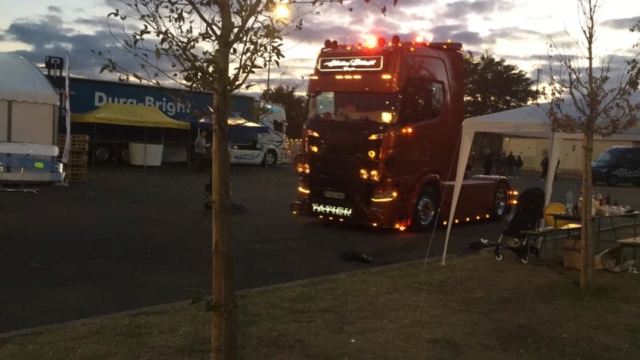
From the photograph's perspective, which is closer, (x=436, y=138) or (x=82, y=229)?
(x=82, y=229)

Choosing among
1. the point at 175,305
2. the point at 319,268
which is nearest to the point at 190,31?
the point at 175,305

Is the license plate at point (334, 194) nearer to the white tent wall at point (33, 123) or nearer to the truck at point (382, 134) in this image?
the truck at point (382, 134)

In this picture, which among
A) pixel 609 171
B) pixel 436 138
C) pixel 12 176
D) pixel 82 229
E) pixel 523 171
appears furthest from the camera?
pixel 523 171

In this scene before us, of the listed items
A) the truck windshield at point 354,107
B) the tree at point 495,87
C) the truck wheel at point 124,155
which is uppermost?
the tree at point 495,87

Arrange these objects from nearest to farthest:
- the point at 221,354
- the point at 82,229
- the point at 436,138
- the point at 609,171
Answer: the point at 221,354 < the point at 82,229 < the point at 436,138 < the point at 609,171

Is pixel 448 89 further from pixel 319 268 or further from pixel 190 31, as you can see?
pixel 190 31

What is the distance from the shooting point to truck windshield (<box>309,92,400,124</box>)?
40.7 ft

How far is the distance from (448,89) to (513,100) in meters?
47.4

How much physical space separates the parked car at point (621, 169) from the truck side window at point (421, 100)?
25056 mm

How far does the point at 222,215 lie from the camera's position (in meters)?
3.98

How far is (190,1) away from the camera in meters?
3.83

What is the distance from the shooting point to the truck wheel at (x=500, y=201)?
15.6 metres

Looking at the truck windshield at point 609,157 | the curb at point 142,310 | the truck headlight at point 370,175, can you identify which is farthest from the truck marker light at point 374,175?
the truck windshield at point 609,157

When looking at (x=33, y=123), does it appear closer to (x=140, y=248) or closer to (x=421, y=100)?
(x=140, y=248)
